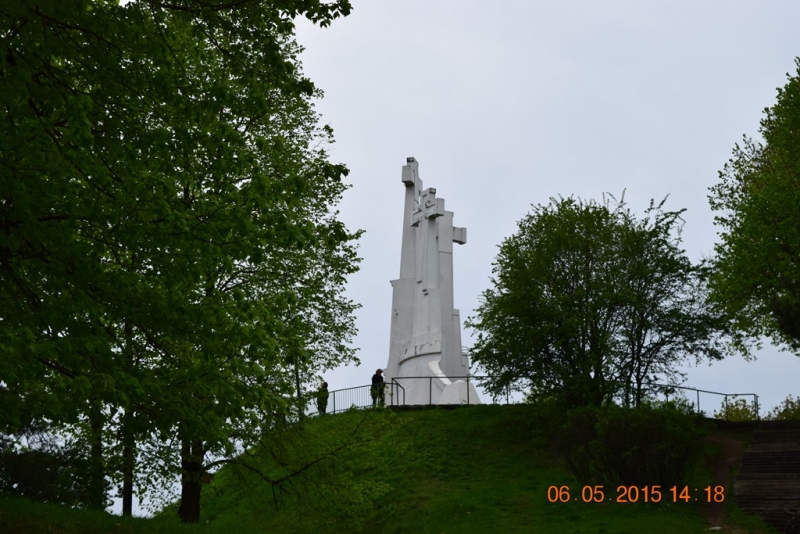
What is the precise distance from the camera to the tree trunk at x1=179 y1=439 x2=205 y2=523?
1601 centimetres

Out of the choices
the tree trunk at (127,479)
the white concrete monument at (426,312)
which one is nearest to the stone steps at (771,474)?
the white concrete monument at (426,312)

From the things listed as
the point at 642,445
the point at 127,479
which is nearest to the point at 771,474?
the point at 642,445

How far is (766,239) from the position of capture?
99.9 ft

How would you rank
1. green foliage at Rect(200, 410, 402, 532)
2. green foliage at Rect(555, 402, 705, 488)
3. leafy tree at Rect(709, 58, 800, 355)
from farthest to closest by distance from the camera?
leafy tree at Rect(709, 58, 800, 355) < green foliage at Rect(555, 402, 705, 488) < green foliage at Rect(200, 410, 402, 532)

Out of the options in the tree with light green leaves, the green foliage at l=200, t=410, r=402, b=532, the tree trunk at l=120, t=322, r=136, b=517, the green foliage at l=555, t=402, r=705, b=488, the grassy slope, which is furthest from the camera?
the green foliage at l=555, t=402, r=705, b=488

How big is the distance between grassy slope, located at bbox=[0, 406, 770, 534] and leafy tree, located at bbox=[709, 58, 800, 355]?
799 cm

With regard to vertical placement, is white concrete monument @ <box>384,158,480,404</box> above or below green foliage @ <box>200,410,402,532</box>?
above

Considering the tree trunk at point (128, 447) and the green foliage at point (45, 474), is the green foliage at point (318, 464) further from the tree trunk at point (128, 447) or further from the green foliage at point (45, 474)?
the green foliage at point (45, 474)

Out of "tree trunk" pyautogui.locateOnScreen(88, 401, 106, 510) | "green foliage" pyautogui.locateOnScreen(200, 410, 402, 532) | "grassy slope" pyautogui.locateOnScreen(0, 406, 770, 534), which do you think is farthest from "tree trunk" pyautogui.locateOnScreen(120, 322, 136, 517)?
"green foliage" pyautogui.locateOnScreen(200, 410, 402, 532)

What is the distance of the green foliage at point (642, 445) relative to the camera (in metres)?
23.0

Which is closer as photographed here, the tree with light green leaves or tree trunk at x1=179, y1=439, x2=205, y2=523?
the tree with light green leaves
